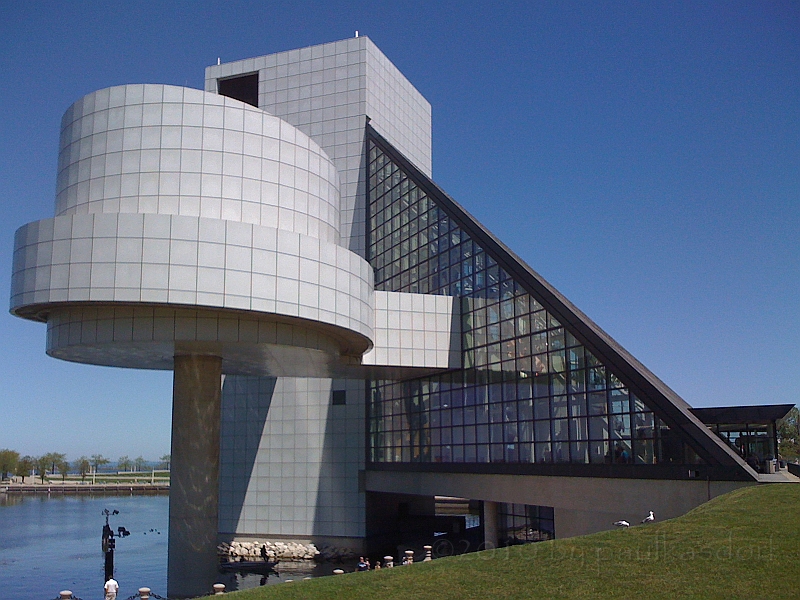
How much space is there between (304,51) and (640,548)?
49459mm

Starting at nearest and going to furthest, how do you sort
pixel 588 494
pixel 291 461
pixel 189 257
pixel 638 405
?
pixel 189 257, pixel 638 405, pixel 588 494, pixel 291 461

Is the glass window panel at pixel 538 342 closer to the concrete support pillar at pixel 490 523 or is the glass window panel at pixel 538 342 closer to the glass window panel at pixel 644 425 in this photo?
the glass window panel at pixel 644 425

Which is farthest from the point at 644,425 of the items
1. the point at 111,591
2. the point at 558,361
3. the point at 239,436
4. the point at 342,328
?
the point at 239,436

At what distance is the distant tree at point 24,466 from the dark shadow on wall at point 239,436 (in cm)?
15305

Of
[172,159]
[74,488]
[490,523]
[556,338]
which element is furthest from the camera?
[74,488]

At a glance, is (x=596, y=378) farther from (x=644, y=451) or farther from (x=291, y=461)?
(x=291, y=461)

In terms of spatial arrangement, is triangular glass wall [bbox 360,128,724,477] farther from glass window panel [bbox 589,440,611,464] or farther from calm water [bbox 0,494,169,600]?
calm water [bbox 0,494,169,600]

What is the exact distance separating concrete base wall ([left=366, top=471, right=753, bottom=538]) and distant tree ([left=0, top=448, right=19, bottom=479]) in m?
171

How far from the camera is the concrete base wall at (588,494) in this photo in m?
29.7

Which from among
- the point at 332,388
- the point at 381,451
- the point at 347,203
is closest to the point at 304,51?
the point at 347,203

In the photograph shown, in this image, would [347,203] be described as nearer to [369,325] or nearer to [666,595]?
[369,325]

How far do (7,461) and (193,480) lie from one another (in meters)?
176

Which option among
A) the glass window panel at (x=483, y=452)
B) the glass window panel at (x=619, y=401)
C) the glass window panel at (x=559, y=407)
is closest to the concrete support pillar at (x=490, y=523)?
the glass window panel at (x=483, y=452)

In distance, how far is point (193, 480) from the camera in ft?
114
